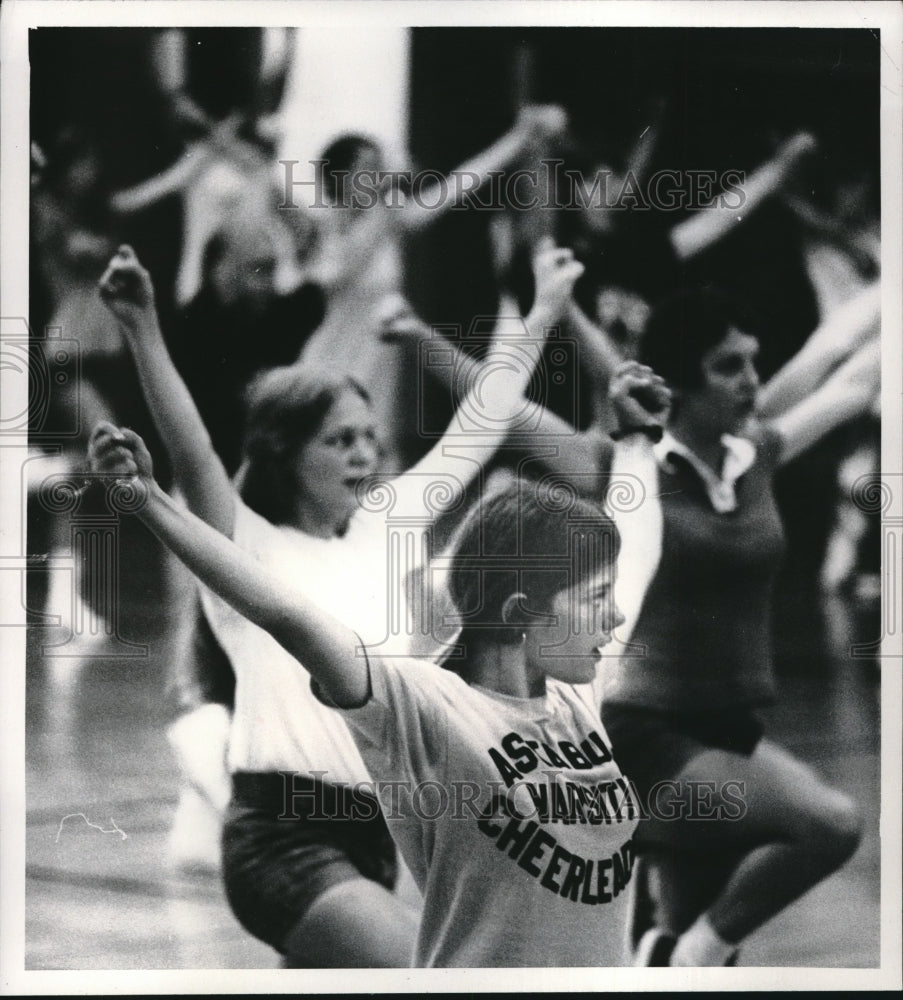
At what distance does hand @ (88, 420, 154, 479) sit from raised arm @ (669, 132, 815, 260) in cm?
140

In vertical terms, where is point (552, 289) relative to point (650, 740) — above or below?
above

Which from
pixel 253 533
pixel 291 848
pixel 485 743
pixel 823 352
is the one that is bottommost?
pixel 291 848

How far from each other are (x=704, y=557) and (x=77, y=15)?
6.68 ft

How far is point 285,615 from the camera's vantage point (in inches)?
97.7

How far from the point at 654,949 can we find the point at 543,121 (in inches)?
80.6

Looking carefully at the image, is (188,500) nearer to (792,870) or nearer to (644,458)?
A: (644,458)

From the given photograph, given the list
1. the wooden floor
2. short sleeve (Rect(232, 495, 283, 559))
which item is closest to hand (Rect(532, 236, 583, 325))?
short sleeve (Rect(232, 495, 283, 559))

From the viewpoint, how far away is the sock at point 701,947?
252 cm

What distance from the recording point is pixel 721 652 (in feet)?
8.24

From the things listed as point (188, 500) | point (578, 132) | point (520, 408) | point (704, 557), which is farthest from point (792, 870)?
point (578, 132)

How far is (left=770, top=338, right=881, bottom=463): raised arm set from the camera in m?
2.55

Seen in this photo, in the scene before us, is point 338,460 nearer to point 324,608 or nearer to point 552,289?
point 324,608

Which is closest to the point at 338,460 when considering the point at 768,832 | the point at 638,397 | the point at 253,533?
the point at 253,533

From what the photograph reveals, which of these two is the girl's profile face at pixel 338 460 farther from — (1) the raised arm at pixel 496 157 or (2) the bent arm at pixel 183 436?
(1) the raised arm at pixel 496 157
